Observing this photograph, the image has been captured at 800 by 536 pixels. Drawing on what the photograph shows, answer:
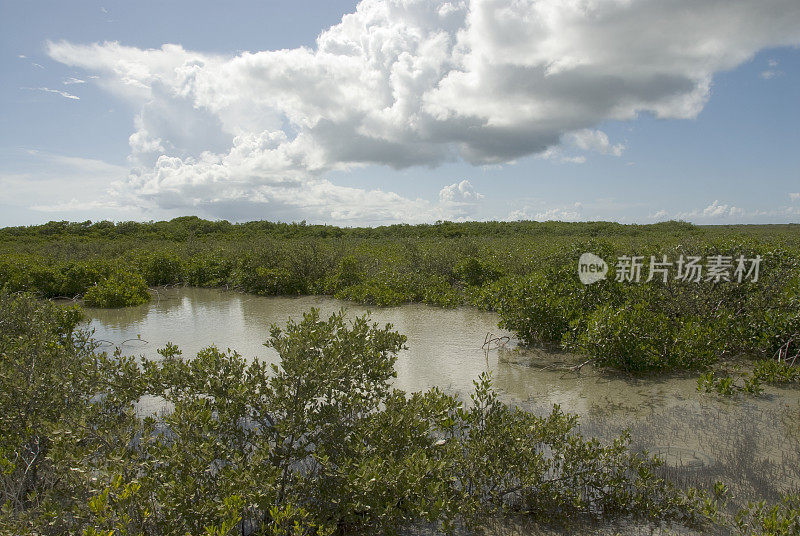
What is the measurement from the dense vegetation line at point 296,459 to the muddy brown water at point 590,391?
647 mm

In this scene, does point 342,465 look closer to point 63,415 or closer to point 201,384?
point 201,384

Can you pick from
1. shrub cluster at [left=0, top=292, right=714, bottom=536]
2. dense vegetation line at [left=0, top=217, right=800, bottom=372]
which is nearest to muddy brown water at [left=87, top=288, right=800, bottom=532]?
dense vegetation line at [left=0, top=217, right=800, bottom=372]

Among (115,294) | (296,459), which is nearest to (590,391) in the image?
(296,459)

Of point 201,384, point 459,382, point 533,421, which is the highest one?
point 201,384

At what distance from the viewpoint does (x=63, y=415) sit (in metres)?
3.32

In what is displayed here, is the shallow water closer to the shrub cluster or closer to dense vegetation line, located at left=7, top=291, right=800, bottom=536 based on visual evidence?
dense vegetation line, located at left=7, top=291, right=800, bottom=536

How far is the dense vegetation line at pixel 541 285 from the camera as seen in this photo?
627 cm

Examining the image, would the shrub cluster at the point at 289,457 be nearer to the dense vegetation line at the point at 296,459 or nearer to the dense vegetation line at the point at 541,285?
the dense vegetation line at the point at 296,459

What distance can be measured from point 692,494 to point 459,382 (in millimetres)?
3213

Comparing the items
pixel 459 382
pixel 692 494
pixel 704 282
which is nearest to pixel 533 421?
pixel 692 494

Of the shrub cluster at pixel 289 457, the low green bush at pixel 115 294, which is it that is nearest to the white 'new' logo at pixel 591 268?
the shrub cluster at pixel 289 457

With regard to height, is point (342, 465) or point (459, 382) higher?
point (342, 465)

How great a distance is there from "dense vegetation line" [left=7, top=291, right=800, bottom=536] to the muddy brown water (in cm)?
65

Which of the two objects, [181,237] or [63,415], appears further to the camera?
[181,237]
